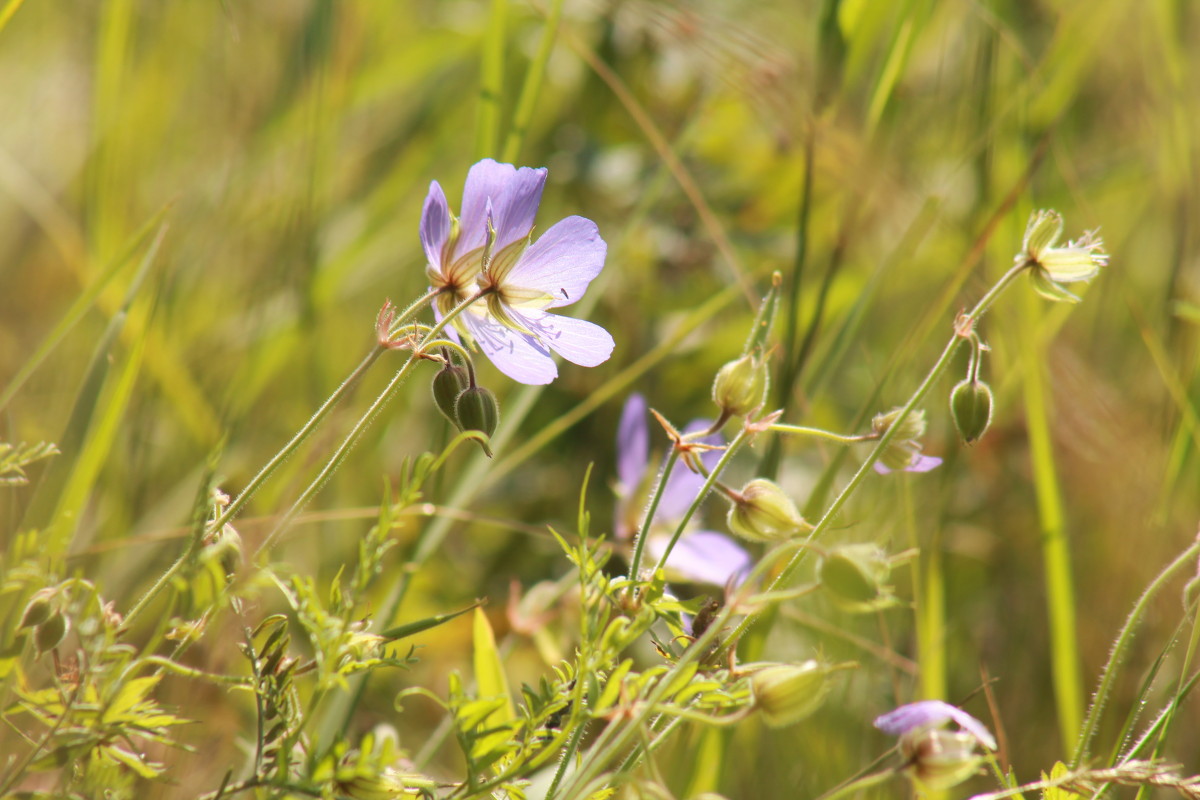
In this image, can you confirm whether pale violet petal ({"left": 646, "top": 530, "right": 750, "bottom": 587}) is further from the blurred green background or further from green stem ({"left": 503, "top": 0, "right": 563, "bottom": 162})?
green stem ({"left": 503, "top": 0, "right": 563, "bottom": 162})

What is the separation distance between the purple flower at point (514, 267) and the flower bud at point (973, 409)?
23 centimetres

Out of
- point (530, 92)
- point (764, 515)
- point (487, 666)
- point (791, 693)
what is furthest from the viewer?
point (530, 92)

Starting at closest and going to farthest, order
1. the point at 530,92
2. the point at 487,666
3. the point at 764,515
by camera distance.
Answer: the point at 764,515 < the point at 487,666 < the point at 530,92

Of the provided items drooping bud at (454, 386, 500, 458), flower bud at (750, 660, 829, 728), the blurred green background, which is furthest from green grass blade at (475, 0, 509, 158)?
flower bud at (750, 660, 829, 728)

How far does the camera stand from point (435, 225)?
26.7 inches

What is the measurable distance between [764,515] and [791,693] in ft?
0.43

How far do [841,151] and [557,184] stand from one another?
57 centimetres

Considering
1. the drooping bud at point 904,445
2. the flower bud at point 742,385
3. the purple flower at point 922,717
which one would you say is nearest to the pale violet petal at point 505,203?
the flower bud at point 742,385

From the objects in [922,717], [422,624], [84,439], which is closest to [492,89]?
[84,439]

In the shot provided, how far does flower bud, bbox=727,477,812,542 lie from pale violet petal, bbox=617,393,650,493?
0.32m

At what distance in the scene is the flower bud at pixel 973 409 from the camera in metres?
0.68

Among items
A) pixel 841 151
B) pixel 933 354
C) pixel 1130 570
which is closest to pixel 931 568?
pixel 1130 570

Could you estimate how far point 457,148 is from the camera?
6.68ft

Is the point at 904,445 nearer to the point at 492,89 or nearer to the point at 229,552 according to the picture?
the point at 229,552
